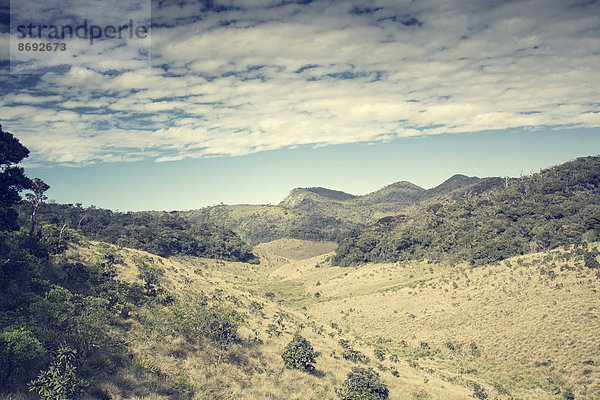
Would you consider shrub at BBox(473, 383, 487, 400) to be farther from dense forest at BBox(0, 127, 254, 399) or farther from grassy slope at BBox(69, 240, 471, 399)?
dense forest at BBox(0, 127, 254, 399)

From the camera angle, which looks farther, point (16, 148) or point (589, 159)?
point (589, 159)

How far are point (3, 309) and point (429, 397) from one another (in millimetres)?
34794

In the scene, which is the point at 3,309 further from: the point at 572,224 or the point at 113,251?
the point at 572,224

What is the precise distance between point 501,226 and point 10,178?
9488 centimetres

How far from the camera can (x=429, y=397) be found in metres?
27.9

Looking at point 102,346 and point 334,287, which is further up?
point 102,346

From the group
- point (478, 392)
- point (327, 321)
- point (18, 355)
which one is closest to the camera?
point (18, 355)

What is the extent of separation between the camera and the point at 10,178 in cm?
2950

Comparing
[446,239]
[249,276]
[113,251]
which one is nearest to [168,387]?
[113,251]

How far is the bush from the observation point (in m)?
24.9

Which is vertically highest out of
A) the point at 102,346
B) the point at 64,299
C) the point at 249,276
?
the point at 64,299

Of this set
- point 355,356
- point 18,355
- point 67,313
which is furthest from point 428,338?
point 18,355

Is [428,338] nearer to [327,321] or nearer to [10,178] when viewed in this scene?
[327,321]

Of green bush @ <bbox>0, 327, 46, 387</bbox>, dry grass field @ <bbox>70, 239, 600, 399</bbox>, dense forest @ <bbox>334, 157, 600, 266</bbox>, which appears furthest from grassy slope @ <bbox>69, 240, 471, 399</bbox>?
dense forest @ <bbox>334, 157, 600, 266</bbox>
